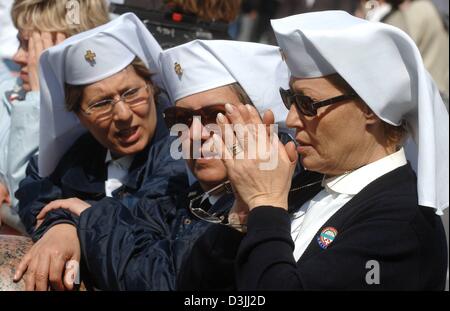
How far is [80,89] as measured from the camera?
419 cm

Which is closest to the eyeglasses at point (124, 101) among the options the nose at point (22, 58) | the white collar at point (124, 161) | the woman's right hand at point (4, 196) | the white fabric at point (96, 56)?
the white fabric at point (96, 56)

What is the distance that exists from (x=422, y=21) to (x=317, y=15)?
3006 mm

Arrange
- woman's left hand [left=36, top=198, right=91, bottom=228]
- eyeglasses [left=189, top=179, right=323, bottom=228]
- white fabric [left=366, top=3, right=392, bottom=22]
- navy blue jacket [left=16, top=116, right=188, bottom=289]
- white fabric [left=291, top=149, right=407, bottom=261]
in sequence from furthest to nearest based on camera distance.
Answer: white fabric [left=366, top=3, right=392, bottom=22]
woman's left hand [left=36, top=198, right=91, bottom=228]
navy blue jacket [left=16, top=116, right=188, bottom=289]
eyeglasses [left=189, top=179, right=323, bottom=228]
white fabric [left=291, top=149, right=407, bottom=261]

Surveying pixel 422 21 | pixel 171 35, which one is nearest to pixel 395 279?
pixel 171 35

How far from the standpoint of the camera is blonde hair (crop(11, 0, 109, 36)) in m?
4.76

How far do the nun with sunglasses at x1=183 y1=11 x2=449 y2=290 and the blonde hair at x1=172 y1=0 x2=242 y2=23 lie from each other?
6.91ft

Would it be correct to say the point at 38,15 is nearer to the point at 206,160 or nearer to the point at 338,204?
the point at 206,160

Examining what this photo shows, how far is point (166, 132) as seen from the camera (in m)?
4.21

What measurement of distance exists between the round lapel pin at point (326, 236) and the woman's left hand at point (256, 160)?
0.48ft

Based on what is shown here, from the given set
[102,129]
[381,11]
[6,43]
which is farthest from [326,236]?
[6,43]

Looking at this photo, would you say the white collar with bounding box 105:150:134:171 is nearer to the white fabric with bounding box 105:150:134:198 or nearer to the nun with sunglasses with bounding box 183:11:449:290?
the white fabric with bounding box 105:150:134:198

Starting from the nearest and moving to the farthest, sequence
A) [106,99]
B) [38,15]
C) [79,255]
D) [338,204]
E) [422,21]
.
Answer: [338,204] → [79,255] → [106,99] → [38,15] → [422,21]

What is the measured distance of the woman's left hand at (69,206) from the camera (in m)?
3.79

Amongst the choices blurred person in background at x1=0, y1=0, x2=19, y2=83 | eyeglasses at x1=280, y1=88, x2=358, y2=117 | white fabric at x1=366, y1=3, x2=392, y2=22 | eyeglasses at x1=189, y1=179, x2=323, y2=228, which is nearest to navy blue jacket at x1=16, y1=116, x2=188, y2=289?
eyeglasses at x1=189, y1=179, x2=323, y2=228
